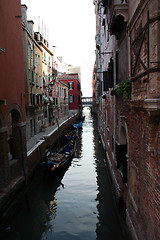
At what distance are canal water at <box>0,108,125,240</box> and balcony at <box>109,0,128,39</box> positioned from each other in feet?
19.6

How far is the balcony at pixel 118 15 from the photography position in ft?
16.1

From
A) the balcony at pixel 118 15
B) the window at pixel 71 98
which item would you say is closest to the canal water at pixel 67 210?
the balcony at pixel 118 15

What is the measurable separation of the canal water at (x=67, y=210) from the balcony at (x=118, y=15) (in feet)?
19.6

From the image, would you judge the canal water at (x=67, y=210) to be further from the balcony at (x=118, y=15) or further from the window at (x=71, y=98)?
the window at (x=71, y=98)

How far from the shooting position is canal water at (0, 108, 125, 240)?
6.28m

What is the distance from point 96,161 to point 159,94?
462 inches

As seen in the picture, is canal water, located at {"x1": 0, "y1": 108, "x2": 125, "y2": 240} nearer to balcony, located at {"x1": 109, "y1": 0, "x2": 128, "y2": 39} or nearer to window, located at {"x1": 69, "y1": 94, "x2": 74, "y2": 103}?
balcony, located at {"x1": 109, "y1": 0, "x2": 128, "y2": 39}

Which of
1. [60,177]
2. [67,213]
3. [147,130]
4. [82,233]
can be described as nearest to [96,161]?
[60,177]

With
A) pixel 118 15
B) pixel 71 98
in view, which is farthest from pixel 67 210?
pixel 71 98

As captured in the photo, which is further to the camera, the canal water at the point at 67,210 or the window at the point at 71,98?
the window at the point at 71,98

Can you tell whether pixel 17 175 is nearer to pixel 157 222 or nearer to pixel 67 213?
pixel 67 213

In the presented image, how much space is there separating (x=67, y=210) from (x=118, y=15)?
6.74 metres

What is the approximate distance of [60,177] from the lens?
36.2ft

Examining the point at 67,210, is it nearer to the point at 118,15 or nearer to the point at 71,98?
the point at 118,15
